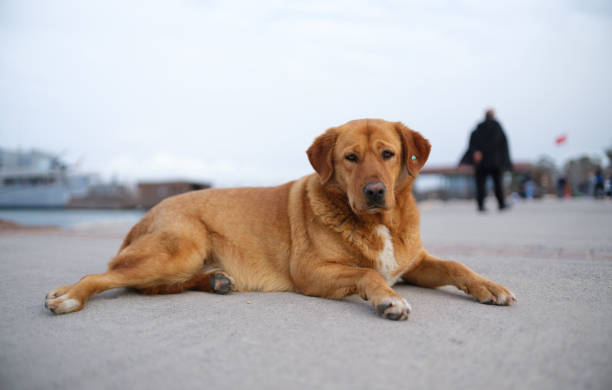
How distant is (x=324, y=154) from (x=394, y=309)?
1380mm

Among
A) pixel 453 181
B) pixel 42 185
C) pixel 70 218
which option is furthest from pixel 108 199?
pixel 453 181

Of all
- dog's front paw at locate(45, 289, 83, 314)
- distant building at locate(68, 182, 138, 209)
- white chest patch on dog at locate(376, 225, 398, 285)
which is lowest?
distant building at locate(68, 182, 138, 209)

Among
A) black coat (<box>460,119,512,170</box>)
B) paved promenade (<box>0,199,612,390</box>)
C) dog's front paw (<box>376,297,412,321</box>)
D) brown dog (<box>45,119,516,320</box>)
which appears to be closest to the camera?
paved promenade (<box>0,199,612,390</box>)

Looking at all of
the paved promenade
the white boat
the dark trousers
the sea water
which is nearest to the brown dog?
the paved promenade

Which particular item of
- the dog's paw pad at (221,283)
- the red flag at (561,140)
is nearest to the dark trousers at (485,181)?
the dog's paw pad at (221,283)

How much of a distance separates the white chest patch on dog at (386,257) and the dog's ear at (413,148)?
53cm

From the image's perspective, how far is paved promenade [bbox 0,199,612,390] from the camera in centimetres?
134

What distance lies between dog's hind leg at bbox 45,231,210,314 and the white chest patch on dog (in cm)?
138

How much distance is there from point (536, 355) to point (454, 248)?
398 cm

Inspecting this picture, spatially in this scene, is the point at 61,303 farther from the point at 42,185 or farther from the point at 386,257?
the point at 42,185

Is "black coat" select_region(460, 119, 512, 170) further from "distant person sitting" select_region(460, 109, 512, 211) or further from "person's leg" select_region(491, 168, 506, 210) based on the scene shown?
"person's leg" select_region(491, 168, 506, 210)

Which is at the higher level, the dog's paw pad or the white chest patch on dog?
the white chest patch on dog

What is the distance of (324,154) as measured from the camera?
9.71ft

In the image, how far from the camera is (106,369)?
4.76 ft
